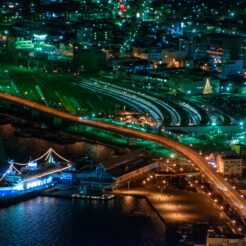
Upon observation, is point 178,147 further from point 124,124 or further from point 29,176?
point 29,176

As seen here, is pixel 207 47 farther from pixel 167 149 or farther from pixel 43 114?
pixel 167 149

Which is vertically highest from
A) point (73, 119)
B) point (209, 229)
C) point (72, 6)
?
point (72, 6)

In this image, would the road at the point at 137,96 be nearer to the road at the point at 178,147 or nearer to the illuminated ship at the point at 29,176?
the road at the point at 178,147

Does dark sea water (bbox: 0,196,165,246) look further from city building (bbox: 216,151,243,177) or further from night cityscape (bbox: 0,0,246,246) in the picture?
city building (bbox: 216,151,243,177)

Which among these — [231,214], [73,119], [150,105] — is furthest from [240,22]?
[231,214]

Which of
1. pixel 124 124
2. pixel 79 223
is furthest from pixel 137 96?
pixel 79 223

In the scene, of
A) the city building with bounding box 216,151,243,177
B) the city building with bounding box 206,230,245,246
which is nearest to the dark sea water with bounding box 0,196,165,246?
the city building with bounding box 206,230,245,246
